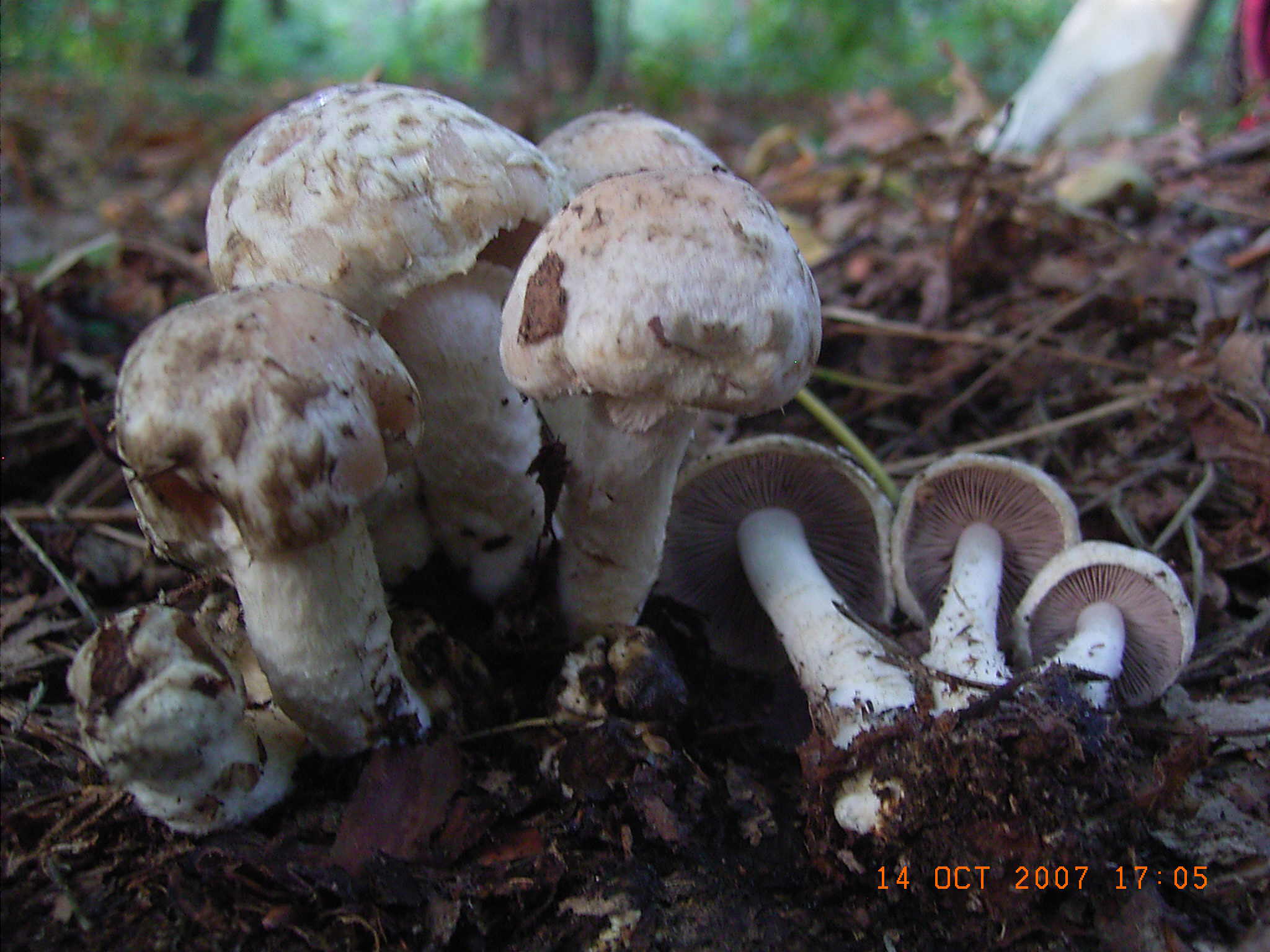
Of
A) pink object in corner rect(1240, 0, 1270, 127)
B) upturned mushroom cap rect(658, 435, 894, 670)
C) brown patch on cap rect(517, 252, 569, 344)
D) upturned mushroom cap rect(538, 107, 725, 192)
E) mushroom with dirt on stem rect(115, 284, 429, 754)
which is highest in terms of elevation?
pink object in corner rect(1240, 0, 1270, 127)

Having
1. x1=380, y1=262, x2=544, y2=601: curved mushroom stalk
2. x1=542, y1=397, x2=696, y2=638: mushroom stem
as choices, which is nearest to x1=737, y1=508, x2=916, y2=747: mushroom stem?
x1=542, y1=397, x2=696, y2=638: mushroom stem

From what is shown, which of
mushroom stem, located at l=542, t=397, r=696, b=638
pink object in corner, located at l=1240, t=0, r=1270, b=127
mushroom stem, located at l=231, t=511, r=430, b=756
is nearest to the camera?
mushroom stem, located at l=231, t=511, r=430, b=756

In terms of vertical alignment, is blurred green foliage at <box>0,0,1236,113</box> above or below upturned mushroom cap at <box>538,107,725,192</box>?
below

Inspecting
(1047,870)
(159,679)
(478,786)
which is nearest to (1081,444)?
(1047,870)

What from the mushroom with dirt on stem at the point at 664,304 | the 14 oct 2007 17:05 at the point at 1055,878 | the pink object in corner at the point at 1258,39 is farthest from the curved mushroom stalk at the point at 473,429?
the pink object in corner at the point at 1258,39

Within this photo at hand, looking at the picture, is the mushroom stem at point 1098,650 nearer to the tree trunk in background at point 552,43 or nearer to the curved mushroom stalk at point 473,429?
the curved mushroom stalk at point 473,429

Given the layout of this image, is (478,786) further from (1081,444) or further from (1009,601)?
(1081,444)

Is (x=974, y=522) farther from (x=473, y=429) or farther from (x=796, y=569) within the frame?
(x=473, y=429)

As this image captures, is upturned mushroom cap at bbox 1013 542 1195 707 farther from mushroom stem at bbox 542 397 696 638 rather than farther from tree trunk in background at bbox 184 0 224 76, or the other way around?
tree trunk in background at bbox 184 0 224 76
